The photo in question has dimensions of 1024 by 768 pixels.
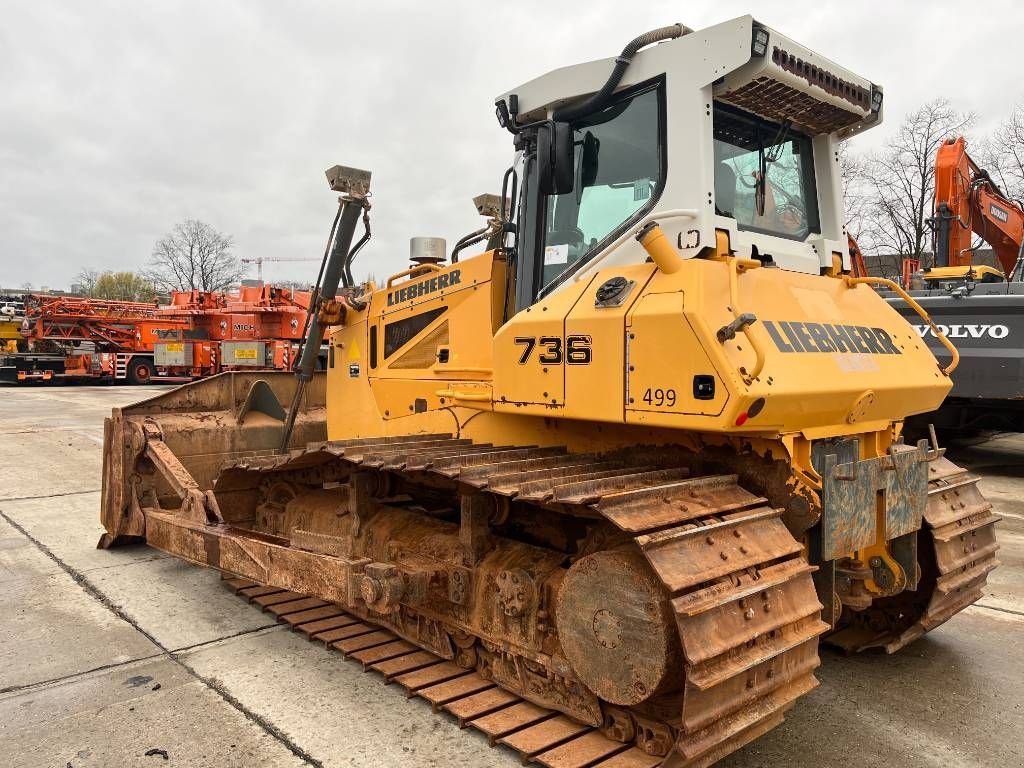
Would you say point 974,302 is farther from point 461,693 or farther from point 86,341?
point 86,341

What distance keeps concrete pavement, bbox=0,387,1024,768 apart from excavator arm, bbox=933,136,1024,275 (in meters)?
8.21

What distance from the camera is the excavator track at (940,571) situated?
408 cm

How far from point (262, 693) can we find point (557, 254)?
2.65 m

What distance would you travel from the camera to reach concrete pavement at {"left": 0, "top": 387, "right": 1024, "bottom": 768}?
3.29 meters

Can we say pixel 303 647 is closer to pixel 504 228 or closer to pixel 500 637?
pixel 500 637

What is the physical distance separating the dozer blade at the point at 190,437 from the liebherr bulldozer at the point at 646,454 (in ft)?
3.34

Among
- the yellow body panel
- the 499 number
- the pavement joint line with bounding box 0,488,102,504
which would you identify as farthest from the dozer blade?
the 499 number

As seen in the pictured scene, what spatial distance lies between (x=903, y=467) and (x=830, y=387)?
2.64ft

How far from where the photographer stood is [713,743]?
2.70 m

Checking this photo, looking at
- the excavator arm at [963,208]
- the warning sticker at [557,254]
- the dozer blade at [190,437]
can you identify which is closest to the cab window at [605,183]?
the warning sticker at [557,254]

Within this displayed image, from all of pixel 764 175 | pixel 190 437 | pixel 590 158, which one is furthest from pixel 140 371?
pixel 764 175

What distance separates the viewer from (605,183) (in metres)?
3.91

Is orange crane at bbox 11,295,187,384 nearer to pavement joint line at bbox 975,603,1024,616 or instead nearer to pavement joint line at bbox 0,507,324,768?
pavement joint line at bbox 0,507,324,768

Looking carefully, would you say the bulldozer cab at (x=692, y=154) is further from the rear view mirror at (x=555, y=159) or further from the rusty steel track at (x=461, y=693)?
the rusty steel track at (x=461, y=693)
